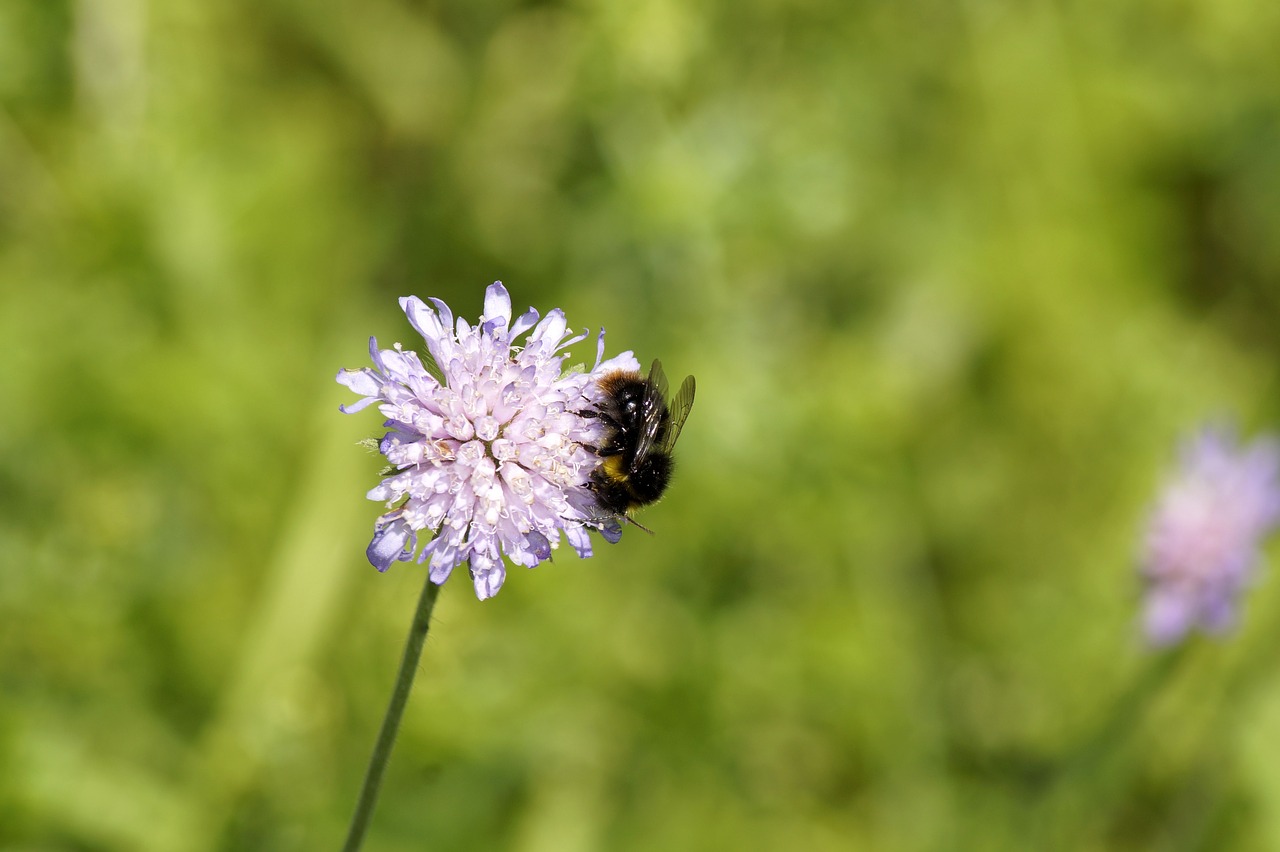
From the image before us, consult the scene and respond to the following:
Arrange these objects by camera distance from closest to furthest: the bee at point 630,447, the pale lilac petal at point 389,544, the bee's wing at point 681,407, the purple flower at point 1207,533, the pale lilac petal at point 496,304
→ the pale lilac petal at point 389,544, the pale lilac petal at point 496,304, the bee at point 630,447, the bee's wing at point 681,407, the purple flower at point 1207,533

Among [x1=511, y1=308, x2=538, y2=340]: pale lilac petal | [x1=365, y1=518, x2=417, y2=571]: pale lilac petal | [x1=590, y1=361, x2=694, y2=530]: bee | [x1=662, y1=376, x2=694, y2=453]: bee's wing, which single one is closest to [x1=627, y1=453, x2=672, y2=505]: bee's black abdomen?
[x1=590, y1=361, x2=694, y2=530]: bee

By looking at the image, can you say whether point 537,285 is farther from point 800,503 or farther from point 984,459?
point 984,459

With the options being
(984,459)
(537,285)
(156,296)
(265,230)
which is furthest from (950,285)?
Answer: (156,296)

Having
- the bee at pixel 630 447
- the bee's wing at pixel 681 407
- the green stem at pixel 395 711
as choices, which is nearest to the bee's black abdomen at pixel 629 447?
the bee at pixel 630 447

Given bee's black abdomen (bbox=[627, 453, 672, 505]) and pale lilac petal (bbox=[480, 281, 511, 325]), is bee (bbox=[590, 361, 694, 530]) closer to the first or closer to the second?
bee's black abdomen (bbox=[627, 453, 672, 505])

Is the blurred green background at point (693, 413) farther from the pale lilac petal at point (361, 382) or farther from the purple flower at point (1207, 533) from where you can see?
the pale lilac petal at point (361, 382)

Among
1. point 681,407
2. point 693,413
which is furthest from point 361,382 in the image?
point 693,413
